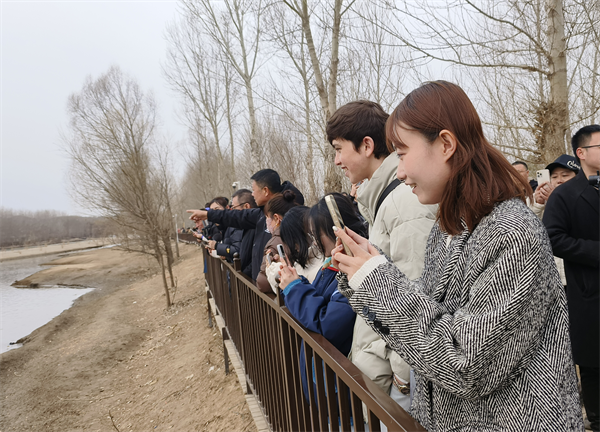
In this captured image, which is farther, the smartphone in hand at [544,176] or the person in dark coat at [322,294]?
the smartphone in hand at [544,176]

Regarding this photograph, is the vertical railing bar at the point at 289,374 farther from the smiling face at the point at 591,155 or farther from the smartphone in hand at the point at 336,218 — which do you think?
the smiling face at the point at 591,155

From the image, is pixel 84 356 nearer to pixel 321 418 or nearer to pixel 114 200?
pixel 114 200

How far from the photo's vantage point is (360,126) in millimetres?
2195

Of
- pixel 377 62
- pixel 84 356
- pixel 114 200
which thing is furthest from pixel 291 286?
pixel 114 200

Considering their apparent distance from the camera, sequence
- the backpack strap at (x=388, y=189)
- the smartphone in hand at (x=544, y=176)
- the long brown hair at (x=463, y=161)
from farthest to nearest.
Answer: the smartphone in hand at (x=544, y=176) < the backpack strap at (x=388, y=189) < the long brown hair at (x=463, y=161)

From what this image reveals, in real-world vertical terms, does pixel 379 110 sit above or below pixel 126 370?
above

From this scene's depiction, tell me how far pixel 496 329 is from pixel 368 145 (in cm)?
142

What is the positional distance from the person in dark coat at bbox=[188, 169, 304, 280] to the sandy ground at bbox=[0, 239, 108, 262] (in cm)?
5823

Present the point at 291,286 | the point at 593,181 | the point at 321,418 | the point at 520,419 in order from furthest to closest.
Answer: the point at 593,181 < the point at 291,286 < the point at 321,418 < the point at 520,419

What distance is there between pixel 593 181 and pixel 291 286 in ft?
6.34

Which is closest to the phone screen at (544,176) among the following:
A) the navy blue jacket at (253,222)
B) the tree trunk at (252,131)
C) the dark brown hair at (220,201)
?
the navy blue jacket at (253,222)

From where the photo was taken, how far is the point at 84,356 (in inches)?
391

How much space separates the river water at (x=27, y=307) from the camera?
16.0m

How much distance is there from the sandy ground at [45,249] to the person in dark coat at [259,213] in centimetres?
5823
